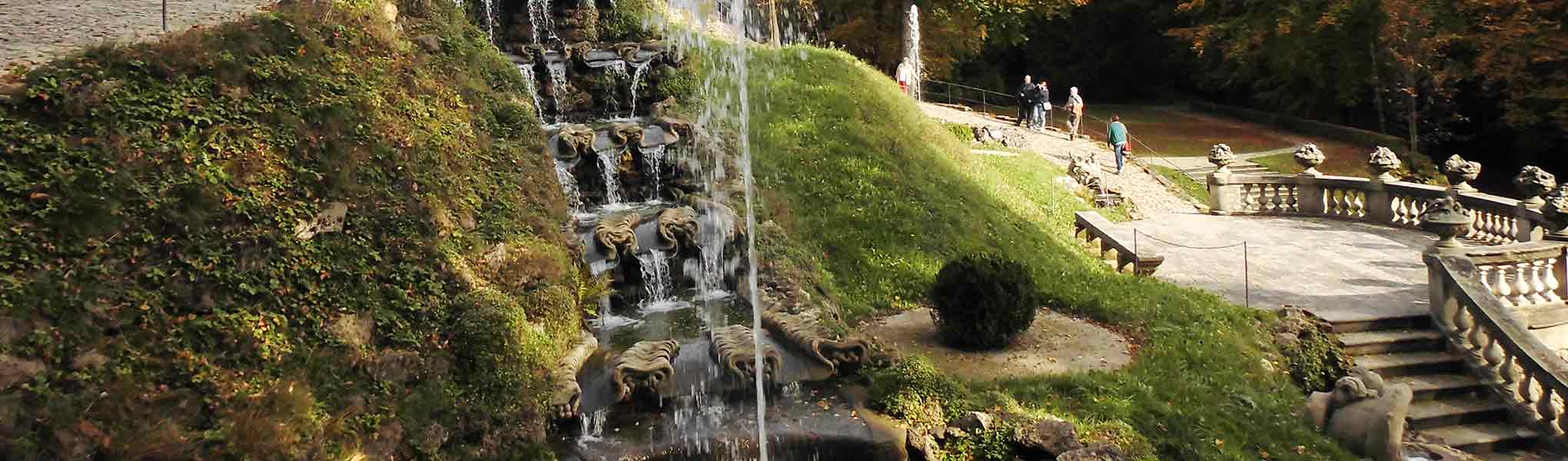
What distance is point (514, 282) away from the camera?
36.0 ft

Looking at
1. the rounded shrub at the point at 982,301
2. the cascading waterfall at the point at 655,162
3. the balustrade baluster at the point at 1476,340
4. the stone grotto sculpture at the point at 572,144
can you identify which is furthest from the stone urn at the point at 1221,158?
the stone grotto sculpture at the point at 572,144

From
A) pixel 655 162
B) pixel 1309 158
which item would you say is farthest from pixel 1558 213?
pixel 655 162

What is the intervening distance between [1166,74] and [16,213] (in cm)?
5532

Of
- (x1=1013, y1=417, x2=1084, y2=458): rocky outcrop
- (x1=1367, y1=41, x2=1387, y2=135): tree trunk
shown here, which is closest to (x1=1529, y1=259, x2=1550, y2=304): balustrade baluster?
(x1=1013, y1=417, x2=1084, y2=458): rocky outcrop

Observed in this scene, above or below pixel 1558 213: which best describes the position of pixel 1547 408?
below

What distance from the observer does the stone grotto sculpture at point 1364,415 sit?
11.4 m

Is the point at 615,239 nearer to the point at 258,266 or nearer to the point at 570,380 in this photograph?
the point at 570,380

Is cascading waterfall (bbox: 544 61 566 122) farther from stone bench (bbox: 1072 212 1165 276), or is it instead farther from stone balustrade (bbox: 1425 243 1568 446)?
stone balustrade (bbox: 1425 243 1568 446)

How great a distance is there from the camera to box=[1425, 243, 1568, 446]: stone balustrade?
13086 mm

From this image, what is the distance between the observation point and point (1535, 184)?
57.9 ft

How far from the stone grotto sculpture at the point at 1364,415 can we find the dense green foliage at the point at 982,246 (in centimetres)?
40

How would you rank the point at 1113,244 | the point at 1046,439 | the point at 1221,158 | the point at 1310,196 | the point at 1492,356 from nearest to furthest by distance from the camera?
the point at 1046,439, the point at 1492,356, the point at 1113,244, the point at 1310,196, the point at 1221,158

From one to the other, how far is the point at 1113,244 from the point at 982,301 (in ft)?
22.8

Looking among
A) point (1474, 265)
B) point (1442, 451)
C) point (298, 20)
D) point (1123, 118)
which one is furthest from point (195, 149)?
point (1123, 118)
